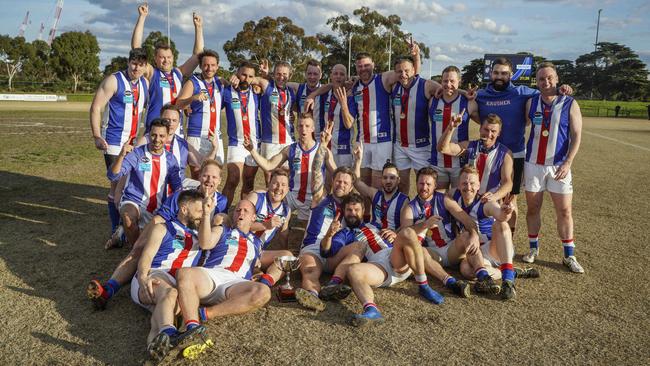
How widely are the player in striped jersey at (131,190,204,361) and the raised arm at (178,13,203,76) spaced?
297 cm

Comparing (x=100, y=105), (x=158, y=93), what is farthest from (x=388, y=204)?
(x=100, y=105)

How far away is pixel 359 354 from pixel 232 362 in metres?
0.91

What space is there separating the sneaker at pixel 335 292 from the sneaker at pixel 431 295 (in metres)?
0.73

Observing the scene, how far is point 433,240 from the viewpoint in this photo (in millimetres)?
5254

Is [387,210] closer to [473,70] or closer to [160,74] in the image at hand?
[160,74]

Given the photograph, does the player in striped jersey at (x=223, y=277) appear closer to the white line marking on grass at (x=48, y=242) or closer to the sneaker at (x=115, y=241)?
the sneaker at (x=115, y=241)

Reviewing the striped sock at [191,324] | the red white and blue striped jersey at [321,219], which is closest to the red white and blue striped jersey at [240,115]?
the red white and blue striped jersey at [321,219]

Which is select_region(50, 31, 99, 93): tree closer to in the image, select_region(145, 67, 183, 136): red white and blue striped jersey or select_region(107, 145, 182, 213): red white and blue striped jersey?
select_region(145, 67, 183, 136): red white and blue striped jersey

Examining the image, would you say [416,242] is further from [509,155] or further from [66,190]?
[66,190]

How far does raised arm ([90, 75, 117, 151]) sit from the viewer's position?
6059mm

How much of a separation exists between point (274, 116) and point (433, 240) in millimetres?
3058

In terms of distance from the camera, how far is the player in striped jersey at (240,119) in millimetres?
6875

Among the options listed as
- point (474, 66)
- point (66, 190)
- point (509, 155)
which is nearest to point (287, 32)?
point (474, 66)

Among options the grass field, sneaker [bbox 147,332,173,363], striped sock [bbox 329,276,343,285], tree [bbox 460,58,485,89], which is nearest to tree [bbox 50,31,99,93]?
tree [bbox 460,58,485,89]
